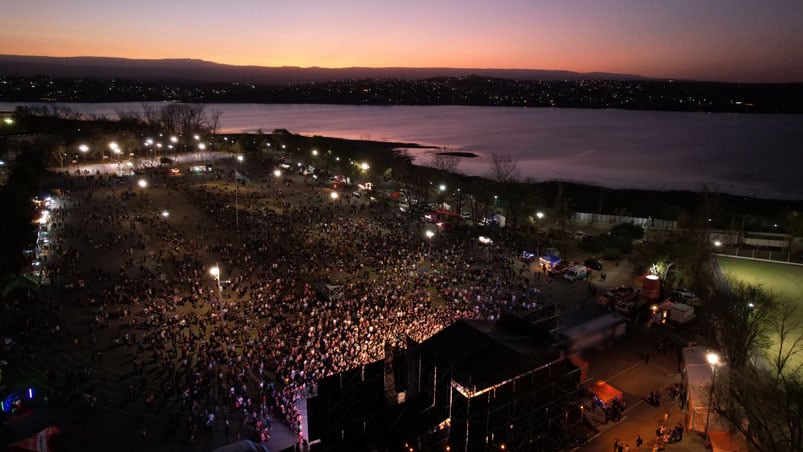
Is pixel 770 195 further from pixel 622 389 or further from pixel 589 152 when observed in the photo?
pixel 622 389

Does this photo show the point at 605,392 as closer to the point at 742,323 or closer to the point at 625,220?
the point at 742,323

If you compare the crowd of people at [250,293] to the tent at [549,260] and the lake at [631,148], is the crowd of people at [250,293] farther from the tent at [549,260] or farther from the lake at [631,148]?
the lake at [631,148]

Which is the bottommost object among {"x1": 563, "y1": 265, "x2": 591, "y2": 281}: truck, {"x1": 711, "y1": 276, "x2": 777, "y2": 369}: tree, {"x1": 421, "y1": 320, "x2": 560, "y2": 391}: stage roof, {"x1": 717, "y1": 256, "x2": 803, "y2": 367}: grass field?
{"x1": 563, "y1": 265, "x2": 591, "y2": 281}: truck

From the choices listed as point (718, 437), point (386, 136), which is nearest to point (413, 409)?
point (718, 437)

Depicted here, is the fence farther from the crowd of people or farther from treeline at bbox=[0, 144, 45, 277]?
treeline at bbox=[0, 144, 45, 277]

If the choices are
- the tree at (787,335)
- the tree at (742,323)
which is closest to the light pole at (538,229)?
the tree at (742,323)

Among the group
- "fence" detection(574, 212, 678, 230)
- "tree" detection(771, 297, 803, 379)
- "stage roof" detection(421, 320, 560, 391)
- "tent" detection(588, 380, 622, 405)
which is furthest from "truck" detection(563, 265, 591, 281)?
"fence" detection(574, 212, 678, 230)
